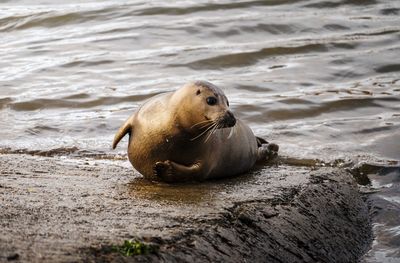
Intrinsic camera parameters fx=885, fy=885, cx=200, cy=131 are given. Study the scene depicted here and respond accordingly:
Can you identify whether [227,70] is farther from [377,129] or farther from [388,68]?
[377,129]

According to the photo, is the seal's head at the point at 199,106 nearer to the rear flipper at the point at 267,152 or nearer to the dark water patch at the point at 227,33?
the rear flipper at the point at 267,152

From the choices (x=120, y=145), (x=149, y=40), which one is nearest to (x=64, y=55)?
(x=149, y=40)

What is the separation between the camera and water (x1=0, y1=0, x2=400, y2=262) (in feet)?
27.1

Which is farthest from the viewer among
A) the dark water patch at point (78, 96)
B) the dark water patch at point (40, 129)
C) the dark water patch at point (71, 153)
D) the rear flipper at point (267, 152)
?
the dark water patch at point (78, 96)

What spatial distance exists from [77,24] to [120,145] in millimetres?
6060

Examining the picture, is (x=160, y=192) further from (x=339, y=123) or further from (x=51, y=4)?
(x=51, y=4)

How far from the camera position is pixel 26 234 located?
12.0 feet

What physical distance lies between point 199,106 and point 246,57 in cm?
630

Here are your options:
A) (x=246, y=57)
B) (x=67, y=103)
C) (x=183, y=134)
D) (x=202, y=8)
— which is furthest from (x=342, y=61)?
(x=183, y=134)

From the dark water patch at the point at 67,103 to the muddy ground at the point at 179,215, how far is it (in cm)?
322

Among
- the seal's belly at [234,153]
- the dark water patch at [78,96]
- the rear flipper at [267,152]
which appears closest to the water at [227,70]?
the dark water patch at [78,96]

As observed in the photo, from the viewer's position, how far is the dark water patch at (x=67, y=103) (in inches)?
380

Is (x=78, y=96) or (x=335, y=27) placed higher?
(x=335, y=27)

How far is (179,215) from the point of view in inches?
170
